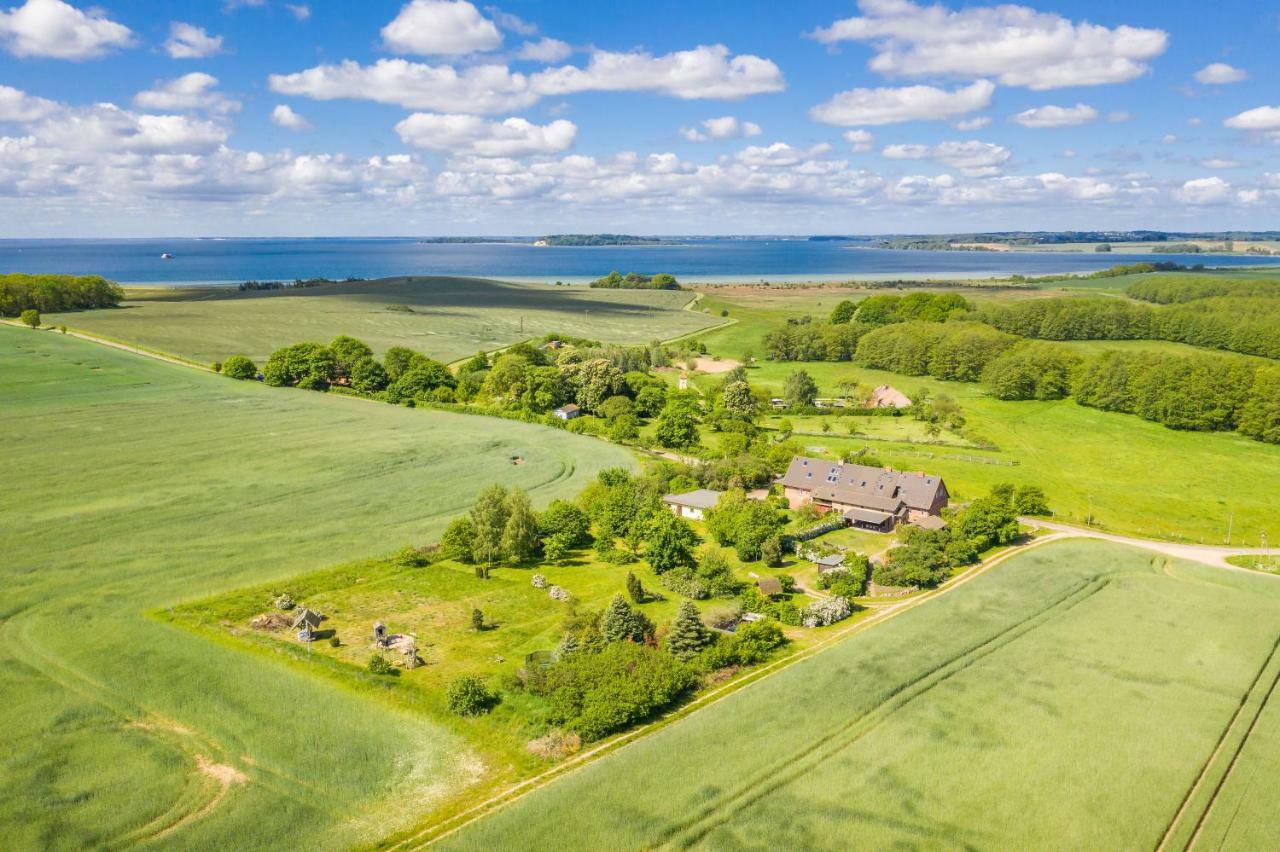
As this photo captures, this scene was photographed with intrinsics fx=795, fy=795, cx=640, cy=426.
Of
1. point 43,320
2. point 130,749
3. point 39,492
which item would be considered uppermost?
point 43,320

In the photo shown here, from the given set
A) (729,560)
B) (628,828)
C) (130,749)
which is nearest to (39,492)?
(130,749)

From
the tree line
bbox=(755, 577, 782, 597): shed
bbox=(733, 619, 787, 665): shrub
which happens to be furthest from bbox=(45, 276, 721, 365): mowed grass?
bbox=(733, 619, 787, 665): shrub

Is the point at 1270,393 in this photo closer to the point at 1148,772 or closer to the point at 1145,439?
the point at 1145,439

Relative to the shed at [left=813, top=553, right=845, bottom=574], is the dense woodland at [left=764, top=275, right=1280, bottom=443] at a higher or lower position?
higher

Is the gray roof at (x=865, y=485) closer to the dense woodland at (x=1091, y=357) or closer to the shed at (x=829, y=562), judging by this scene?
the shed at (x=829, y=562)

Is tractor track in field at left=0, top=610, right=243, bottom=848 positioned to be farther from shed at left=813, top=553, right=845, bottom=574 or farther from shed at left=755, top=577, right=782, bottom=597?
shed at left=813, top=553, right=845, bottom=574

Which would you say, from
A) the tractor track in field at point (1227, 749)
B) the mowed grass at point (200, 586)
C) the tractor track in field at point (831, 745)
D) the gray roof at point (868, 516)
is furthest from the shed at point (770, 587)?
the tractor track in field at point (1227, 749)

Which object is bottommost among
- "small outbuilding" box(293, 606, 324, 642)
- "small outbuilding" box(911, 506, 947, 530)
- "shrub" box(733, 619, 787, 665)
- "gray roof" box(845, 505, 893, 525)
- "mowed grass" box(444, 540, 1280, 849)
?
"mowed grass" box(444, 540, 1280, 849)
